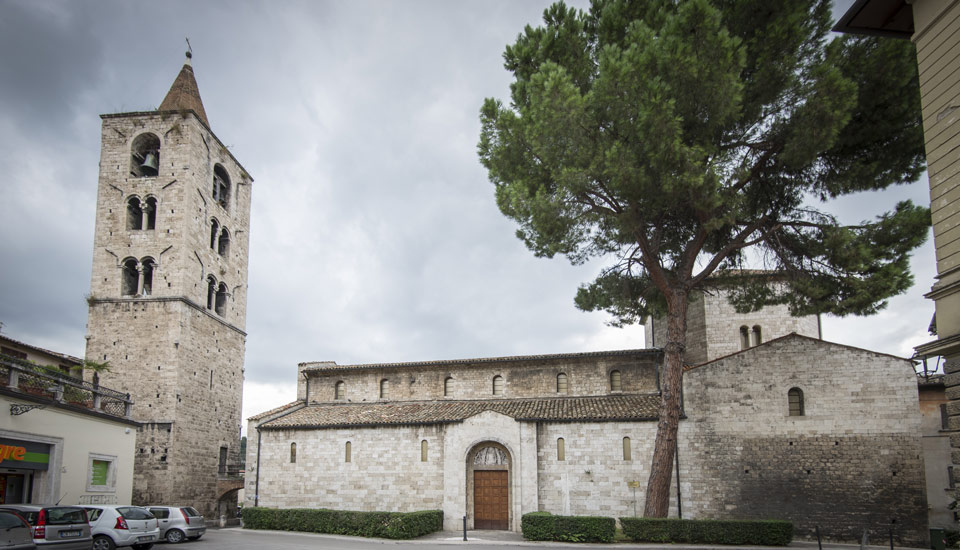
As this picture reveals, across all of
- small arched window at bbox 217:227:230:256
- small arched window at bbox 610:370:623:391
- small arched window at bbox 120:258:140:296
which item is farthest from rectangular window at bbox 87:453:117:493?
small arched window at bbox 610:370:623:391

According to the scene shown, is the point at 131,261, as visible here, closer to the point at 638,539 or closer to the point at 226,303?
the point at 226,303

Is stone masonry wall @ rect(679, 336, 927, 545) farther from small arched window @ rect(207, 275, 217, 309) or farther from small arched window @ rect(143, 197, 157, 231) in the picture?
small arched window @ rect(143, 197, 157, 231)

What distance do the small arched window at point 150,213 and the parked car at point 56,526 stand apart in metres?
19.7

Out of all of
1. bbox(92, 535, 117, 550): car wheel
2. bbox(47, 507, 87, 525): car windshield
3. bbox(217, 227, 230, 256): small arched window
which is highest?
bbox(217, 227, 230, 256): small arched window

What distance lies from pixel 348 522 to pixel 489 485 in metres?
5.83

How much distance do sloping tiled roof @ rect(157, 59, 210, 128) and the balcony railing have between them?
15.5m

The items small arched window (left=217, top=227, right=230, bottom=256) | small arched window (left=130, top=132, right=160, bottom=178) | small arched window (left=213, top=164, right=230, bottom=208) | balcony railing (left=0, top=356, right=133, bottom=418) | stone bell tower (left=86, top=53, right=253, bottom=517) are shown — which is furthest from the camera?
small arched window (left=217, top=227, right=230, bottom=256)

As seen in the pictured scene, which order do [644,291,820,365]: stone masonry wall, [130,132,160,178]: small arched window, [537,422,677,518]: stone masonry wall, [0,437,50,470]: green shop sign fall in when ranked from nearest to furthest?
[0,437,50,470]: green shop sign
[537,422,677,518]: stone masonry wall
[644,291,820,365]: stone masonry wall
[130,132,160,178]: small arched window

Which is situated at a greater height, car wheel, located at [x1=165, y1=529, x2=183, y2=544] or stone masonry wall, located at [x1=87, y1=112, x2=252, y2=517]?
stone masonry wall, located at [x1=87, y1=112, x2=252, y2=517]

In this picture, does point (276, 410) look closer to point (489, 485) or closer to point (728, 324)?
point (489, 485)

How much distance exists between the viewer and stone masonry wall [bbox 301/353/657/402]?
28.1 metres

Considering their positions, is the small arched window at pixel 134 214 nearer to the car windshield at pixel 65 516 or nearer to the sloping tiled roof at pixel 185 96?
the sloping tiled roof at pixel 185 96

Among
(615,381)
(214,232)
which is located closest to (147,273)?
(214,232)

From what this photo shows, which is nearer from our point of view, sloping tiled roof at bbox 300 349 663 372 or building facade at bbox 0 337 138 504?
building facade at bbox 0 337 138 504
